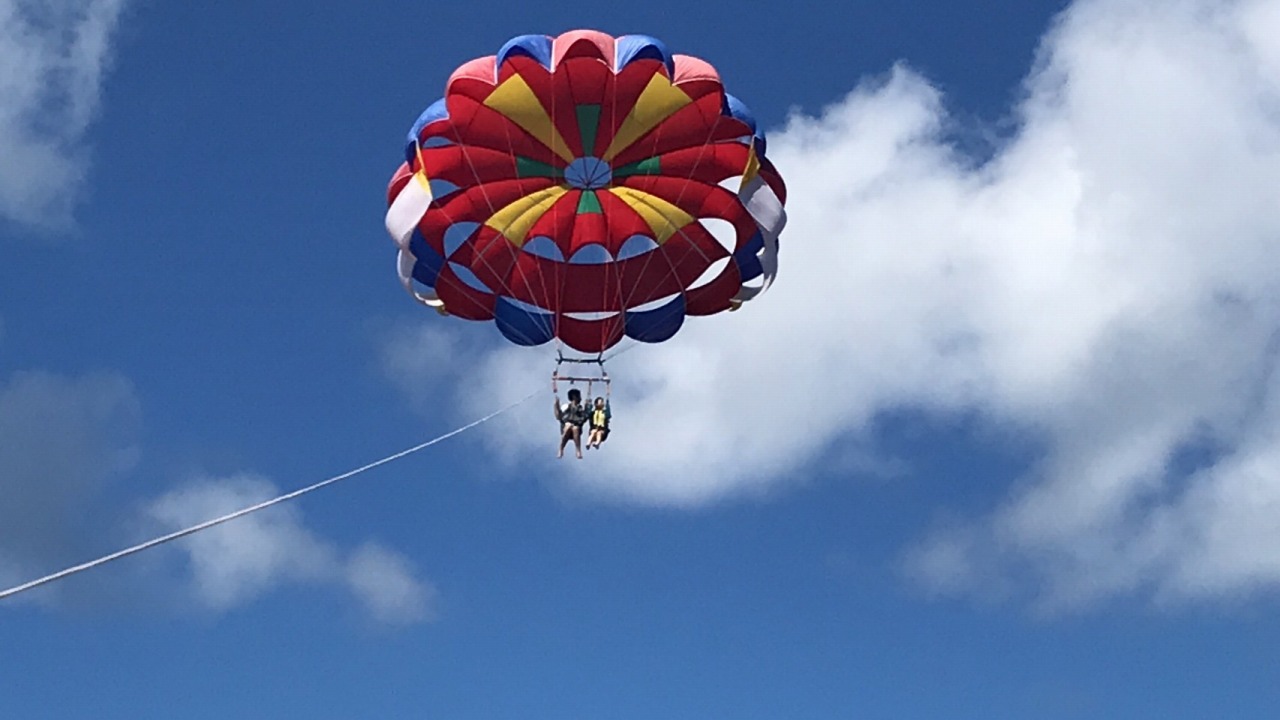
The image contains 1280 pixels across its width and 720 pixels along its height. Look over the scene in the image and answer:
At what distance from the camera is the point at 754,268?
24.6 m

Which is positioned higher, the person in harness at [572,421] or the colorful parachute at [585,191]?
the colorful parachute at [585,191]

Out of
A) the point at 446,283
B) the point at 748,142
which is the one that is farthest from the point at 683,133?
the point at 446,283

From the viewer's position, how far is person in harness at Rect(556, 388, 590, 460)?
76.4 ft

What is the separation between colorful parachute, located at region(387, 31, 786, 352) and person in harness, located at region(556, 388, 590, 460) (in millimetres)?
1727

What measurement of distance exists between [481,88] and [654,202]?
3.12 m

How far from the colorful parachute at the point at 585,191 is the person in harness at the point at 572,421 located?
1.73 m

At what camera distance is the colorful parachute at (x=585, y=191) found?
73.5ft

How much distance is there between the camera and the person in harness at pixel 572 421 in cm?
2328

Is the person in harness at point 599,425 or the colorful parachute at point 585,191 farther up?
the colorful parachute at point 585,191

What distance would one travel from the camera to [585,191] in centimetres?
2445

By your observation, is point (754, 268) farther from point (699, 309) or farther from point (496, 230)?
point (496, 230)

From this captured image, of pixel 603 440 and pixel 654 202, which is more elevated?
pixel 654 202

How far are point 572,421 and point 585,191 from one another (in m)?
3.48

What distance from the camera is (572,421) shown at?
23266 millimetres
